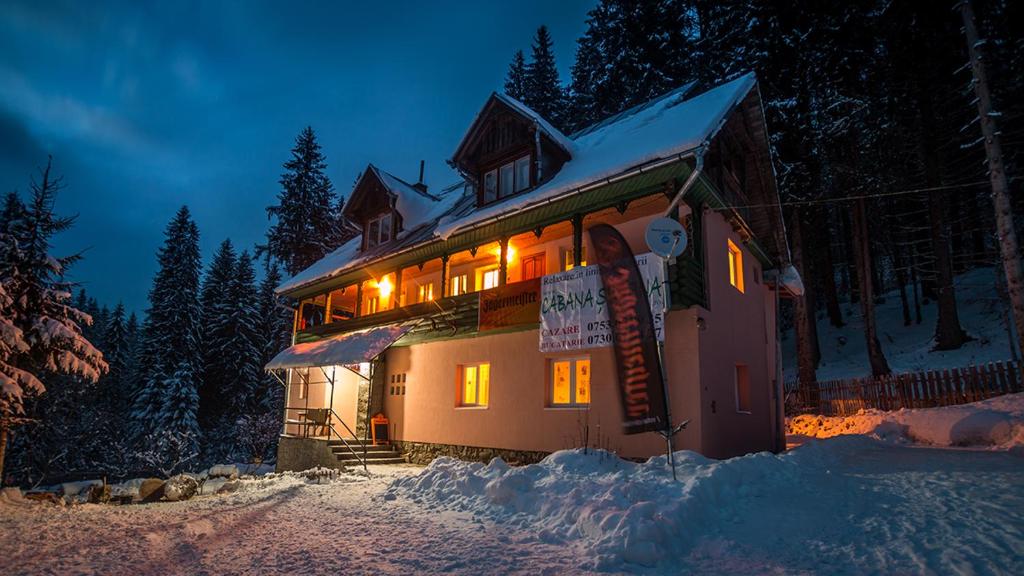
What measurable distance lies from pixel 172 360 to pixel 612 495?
38.3 m

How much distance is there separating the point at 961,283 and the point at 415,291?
27.6 metres

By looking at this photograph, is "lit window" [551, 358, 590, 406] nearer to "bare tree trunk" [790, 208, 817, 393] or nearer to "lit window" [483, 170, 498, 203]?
"lit window" [483, 170, 498, 203]

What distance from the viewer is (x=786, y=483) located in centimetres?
752

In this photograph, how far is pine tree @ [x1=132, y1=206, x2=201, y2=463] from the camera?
111ft

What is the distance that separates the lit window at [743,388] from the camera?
13620mm

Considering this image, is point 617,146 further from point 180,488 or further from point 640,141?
point 180,488

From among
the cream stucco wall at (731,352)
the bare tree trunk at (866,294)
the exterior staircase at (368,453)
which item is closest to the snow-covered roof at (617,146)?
the cream stucco wall at (731,352)

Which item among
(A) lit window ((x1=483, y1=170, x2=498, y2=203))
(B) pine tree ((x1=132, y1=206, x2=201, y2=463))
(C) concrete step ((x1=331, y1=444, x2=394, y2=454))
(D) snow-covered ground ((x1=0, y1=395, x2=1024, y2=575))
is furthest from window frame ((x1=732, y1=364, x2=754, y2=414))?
(B) pine tree ((x1=132, y1=206, x2=201, y2=463))

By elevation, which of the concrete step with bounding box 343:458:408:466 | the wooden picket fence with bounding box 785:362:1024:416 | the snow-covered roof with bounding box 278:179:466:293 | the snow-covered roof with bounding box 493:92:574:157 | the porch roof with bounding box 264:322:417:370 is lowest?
the concrete step with bounding box 343:458:408:466

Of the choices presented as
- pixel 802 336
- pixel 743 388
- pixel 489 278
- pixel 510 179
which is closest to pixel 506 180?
pixel 510 179

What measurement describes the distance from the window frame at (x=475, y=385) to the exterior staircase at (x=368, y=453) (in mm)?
2673

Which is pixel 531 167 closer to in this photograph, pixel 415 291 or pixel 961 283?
pixel 415 291

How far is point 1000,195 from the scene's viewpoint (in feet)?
45.2

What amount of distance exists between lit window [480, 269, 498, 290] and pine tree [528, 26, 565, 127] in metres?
23.3
